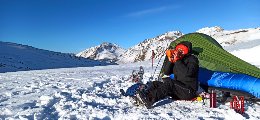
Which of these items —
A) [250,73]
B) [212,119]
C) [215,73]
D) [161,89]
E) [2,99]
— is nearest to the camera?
[212,119]

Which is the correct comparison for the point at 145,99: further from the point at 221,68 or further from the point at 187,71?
the point at 221,68

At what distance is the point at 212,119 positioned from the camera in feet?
24.8

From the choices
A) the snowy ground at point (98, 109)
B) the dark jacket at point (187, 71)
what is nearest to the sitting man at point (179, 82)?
the dark jacket at point (187, 71)

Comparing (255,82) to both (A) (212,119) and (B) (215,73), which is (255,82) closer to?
(B) (215,73)

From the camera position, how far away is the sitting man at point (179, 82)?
29.7ft

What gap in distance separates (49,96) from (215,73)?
18.5 feet

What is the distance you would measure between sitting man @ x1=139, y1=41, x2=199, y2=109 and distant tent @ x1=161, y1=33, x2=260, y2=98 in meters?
1.65

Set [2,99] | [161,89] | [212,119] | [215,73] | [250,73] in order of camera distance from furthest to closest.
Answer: [215,73]
[250,73]
[2,99]
[161,89]
[212,119]

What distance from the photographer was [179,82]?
9.25 meters

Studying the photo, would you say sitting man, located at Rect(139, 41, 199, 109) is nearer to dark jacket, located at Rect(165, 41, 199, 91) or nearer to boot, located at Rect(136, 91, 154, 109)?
dark jacket, located at Rect(165, 41, 199, 91)

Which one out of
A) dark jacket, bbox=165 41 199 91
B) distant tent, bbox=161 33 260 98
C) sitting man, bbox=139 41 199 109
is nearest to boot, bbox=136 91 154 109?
sitting man, bbox=139 41 199 109

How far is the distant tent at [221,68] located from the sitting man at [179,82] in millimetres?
1649

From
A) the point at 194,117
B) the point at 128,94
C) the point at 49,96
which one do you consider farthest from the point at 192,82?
the point at 49,96

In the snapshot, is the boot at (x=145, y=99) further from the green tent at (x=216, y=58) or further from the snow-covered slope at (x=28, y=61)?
the snow-covered slope at (x=28, y=61)
